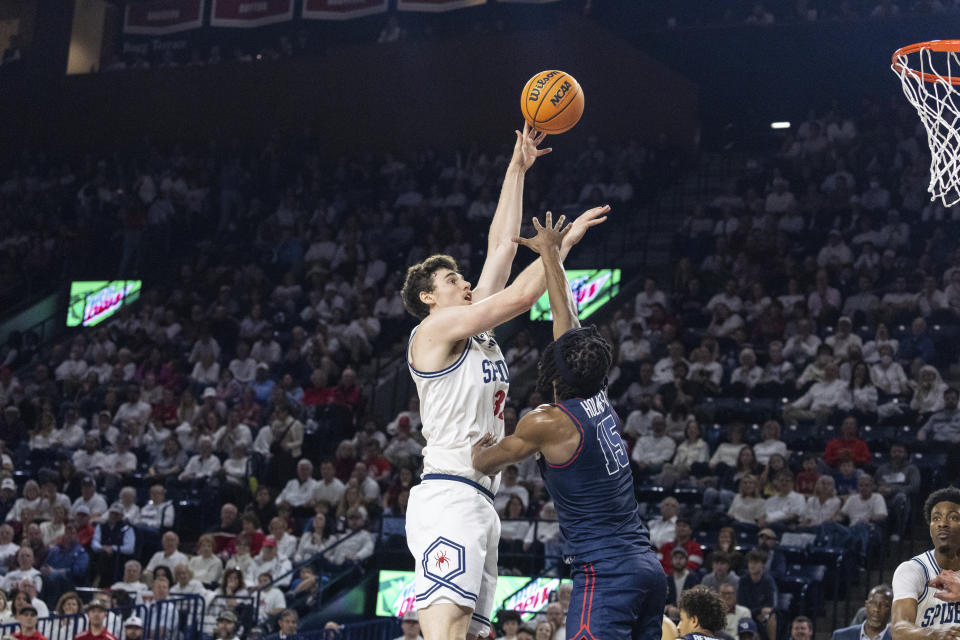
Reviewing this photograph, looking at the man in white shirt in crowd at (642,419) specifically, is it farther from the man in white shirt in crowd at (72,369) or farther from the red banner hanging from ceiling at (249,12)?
the red banner hanging from ceiling at (249,12)

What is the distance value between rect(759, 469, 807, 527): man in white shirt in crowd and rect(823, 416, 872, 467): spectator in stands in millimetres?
805

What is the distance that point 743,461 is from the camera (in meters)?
13.2

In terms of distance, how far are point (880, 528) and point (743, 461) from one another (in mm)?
1661

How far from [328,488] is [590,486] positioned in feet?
33.6

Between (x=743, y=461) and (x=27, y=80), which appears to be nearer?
(x=743, y=461)

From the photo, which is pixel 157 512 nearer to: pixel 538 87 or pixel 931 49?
pixel 538 87

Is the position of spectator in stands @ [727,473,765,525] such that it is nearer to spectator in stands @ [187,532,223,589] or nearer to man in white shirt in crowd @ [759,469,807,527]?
man in white shirt in crowd @ [759,469,807,527]

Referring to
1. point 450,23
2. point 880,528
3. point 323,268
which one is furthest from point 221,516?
point 450,23

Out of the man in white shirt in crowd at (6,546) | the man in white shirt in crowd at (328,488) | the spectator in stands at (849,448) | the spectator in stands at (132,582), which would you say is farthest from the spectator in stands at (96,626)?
the spectator in stands at (849,448)

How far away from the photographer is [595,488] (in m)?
5.10

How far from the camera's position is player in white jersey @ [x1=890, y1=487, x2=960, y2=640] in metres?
5.57

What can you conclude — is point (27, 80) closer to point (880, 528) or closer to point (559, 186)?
point (559, 186)

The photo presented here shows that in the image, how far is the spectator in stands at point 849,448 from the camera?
13.1m

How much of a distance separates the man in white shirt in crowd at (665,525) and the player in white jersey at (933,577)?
6.67m
